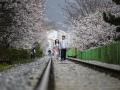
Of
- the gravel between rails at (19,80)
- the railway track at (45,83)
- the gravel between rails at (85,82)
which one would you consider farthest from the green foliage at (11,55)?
the railway track at (45,83)

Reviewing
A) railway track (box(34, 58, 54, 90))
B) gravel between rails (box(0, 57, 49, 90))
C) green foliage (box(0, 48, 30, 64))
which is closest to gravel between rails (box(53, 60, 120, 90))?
railway track (box(34, 58, 54, 90))

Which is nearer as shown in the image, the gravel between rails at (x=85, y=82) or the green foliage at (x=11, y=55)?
the gravel between rails at (x=85, y=82)

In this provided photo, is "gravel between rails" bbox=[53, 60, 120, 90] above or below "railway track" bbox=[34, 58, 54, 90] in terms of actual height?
below

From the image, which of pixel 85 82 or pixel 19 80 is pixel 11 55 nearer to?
pixel 85 82

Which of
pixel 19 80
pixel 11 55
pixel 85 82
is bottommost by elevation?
pixel 85 82

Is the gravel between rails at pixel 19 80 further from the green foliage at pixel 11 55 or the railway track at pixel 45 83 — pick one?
the green foliage at pixel 11 55

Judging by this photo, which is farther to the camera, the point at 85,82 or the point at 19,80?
the point at 85,82

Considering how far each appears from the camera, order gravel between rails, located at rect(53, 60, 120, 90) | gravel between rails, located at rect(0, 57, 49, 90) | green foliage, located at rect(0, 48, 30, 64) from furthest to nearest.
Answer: green foliage, located at rect(0, 48, 30, 64), gravel between rails, located at rect(53, 60, 120, 90), gravel between rails, located at rect(0, 57, 49, 90)

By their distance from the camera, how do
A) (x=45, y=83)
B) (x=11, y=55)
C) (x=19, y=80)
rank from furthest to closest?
(x=11, y=55) → (x=19, y=80) → (x=45, y=83)

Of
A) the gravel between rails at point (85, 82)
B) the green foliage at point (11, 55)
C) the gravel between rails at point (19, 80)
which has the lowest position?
the gravel between rails at point (85, 82)

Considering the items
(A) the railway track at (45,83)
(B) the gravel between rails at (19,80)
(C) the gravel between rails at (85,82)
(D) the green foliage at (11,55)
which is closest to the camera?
(A) the railway track at (45,83)

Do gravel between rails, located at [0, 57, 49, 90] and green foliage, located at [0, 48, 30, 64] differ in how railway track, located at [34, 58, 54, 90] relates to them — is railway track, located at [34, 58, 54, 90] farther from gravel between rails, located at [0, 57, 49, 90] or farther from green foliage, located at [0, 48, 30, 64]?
green foliage, located at [0, 48, 30, 64]

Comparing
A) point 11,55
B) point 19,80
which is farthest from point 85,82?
point 11,55

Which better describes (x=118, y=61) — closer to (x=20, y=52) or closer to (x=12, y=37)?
(x=12, y=37)
